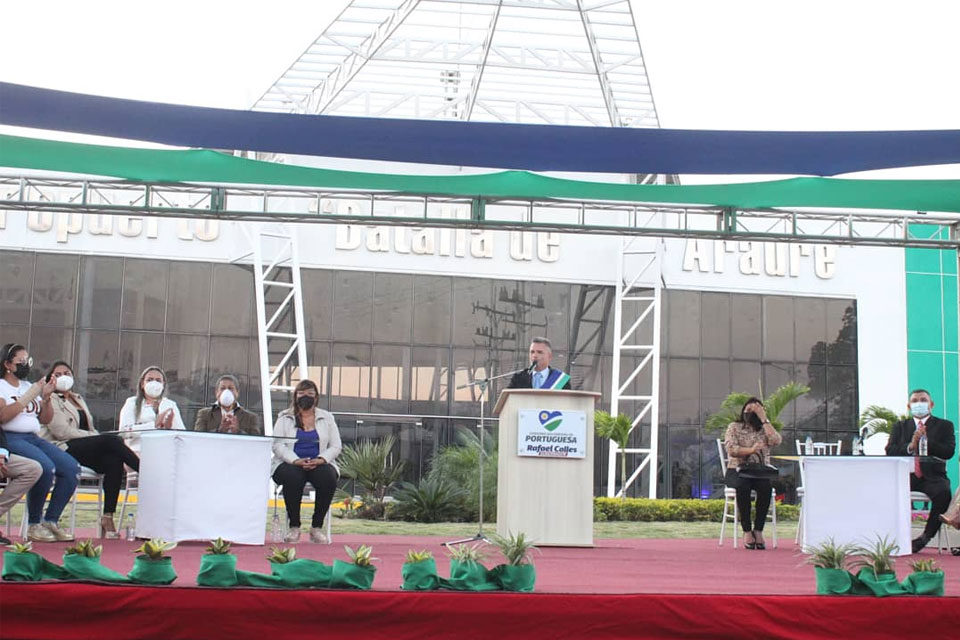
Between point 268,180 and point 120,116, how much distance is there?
5.74 ft

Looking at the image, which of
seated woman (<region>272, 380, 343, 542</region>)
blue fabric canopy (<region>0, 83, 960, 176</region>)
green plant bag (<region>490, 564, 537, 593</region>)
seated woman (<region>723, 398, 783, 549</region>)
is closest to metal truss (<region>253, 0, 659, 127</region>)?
blue fabric canopy (<region>0, 83, 960, 176</region>)

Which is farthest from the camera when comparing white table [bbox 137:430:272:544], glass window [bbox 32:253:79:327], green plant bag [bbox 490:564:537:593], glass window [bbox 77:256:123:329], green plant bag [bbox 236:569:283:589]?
glass window [bbox 77:256:123:329]

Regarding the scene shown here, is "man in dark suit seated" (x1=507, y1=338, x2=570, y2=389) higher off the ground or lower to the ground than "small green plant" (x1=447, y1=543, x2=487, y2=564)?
higher

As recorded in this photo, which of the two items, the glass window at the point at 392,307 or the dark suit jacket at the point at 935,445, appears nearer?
the dark suit jacket at the point at 935,445

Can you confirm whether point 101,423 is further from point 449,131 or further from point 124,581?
point 124,581

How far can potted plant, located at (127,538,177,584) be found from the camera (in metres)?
5.00

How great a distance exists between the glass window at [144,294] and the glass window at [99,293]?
172mm

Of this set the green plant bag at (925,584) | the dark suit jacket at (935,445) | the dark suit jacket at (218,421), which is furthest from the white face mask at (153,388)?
the dark suit jacket at (935,445)

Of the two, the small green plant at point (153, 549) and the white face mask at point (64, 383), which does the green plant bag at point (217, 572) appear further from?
the white face mask at point (64, 383)

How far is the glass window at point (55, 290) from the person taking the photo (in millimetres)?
24344

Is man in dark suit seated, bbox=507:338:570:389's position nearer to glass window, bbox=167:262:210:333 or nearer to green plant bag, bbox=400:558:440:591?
green plant bag, bbox=400:558:440:591

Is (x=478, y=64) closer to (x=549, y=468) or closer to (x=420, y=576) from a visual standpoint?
(x=549, y=468)

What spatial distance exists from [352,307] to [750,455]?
52.5ft

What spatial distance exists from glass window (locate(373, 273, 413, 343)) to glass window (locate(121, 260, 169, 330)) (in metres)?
4.73
